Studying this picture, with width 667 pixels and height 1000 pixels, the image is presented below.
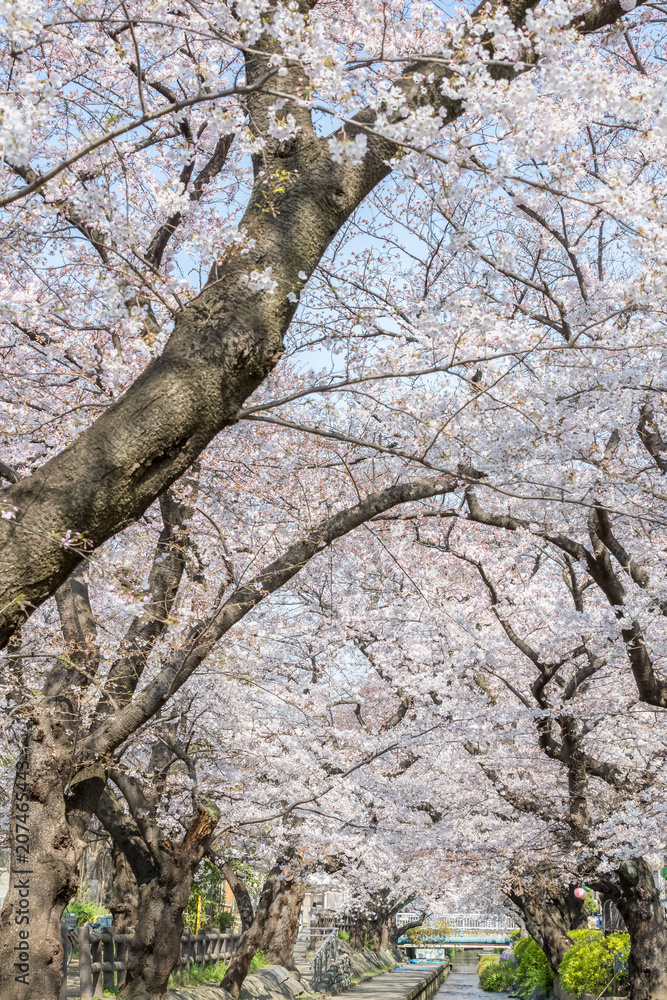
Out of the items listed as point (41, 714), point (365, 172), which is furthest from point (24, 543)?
point (41, 714)

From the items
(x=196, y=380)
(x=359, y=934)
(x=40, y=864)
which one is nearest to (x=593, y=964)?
(x=40, y=864)

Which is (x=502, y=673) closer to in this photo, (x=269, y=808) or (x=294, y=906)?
(x=269, y=808)

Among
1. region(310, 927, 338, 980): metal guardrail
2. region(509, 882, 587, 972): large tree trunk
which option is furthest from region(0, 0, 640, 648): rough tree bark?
region(310, 927, 338, 980): metal guardrail

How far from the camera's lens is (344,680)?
19328 millimetres

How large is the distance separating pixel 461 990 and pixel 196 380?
32.7 metres

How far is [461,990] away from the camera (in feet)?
99.9

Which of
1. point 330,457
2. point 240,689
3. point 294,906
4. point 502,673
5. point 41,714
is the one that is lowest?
point 294,906

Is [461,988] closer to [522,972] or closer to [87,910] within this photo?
[522,972]

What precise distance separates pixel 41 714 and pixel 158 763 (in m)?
4.51

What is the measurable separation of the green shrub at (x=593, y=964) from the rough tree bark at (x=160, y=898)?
819 cm

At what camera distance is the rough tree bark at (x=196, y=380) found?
3.20 m

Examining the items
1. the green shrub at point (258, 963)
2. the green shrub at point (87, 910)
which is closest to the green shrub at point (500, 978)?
the green shrub at point (258, 963)

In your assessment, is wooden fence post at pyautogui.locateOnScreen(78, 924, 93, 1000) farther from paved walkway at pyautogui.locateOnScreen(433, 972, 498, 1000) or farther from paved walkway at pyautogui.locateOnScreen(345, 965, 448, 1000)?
paved walkway at pyautogui.locateOnScreen(433, 972, 498, 1000)

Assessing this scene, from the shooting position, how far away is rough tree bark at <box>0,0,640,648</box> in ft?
10.5
